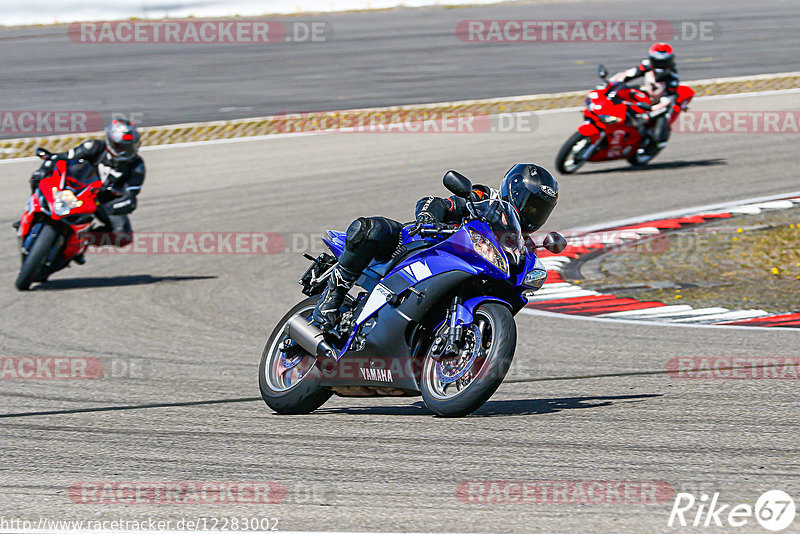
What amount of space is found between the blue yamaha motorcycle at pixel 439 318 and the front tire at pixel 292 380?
17mm

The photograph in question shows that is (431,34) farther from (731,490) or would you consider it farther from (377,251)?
(731,490)

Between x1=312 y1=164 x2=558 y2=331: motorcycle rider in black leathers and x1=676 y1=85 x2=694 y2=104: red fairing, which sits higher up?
x1=676 y1=85 x2=694 y2=104: red fairing

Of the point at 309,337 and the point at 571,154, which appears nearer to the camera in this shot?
the point at 309,337

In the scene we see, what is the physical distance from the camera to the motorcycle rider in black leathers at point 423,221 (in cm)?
689

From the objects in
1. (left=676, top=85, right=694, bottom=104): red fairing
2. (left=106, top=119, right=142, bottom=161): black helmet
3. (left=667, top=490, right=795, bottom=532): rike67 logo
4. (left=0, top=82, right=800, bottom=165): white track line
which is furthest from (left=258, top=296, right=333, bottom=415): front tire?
(left=0, top=82, right=800, bottom=165): white track line

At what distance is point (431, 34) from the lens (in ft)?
100

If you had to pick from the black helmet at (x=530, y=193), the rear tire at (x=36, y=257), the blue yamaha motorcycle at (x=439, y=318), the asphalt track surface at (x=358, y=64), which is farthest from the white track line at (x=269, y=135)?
the black helmet at (x=530, y=193)

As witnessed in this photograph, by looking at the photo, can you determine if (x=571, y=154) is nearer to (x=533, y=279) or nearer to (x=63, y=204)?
(x=63, y=204)

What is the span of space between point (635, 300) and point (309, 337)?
553 centimetres

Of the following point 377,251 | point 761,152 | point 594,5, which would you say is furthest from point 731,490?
point 594,5

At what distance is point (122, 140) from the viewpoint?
13297 mm

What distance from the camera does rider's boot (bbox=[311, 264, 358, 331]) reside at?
7277 millimetres

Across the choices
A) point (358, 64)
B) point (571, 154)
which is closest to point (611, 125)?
point (571, 154)

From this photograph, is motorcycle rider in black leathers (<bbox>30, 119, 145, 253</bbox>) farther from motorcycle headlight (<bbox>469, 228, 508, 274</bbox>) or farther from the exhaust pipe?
motorcycle headlight (<bbox>469, 228, 508, 274</bbox>)
